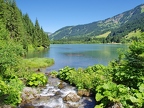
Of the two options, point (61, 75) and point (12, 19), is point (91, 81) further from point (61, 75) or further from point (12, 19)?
point (12, 19)

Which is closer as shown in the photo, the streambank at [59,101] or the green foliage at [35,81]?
the streambank at [59,101]

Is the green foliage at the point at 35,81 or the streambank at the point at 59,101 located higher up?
the green foliage at the point at 35,81

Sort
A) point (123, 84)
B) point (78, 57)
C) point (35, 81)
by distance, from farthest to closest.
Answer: point (78, 57) → point (35, 81) → point (123, 84)

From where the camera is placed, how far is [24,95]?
607 inches

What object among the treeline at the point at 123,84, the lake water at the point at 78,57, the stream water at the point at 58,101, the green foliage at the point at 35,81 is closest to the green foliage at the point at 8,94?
the stream water at the point at 58,101

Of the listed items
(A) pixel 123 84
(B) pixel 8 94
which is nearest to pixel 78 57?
(A) pixel 123 84

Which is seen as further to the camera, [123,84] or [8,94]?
[123,84]

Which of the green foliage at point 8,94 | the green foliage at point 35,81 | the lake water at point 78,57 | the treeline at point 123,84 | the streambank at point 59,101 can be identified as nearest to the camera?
the treeline at point 123,84

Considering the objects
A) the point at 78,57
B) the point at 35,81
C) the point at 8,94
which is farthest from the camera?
the point at 78,57

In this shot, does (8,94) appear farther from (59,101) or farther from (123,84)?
(123,84)

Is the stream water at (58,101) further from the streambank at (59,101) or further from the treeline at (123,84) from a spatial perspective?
the treeline at (123,84)

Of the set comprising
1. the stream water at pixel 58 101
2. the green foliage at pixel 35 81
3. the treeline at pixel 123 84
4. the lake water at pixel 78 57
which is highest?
the treeline at pixel 123 84

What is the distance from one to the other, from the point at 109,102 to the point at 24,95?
25.4 feet

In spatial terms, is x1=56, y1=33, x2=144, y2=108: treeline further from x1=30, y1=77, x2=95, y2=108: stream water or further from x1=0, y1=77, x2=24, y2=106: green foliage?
x1=0, y1=77, x2=24, y2=106: green foliage
